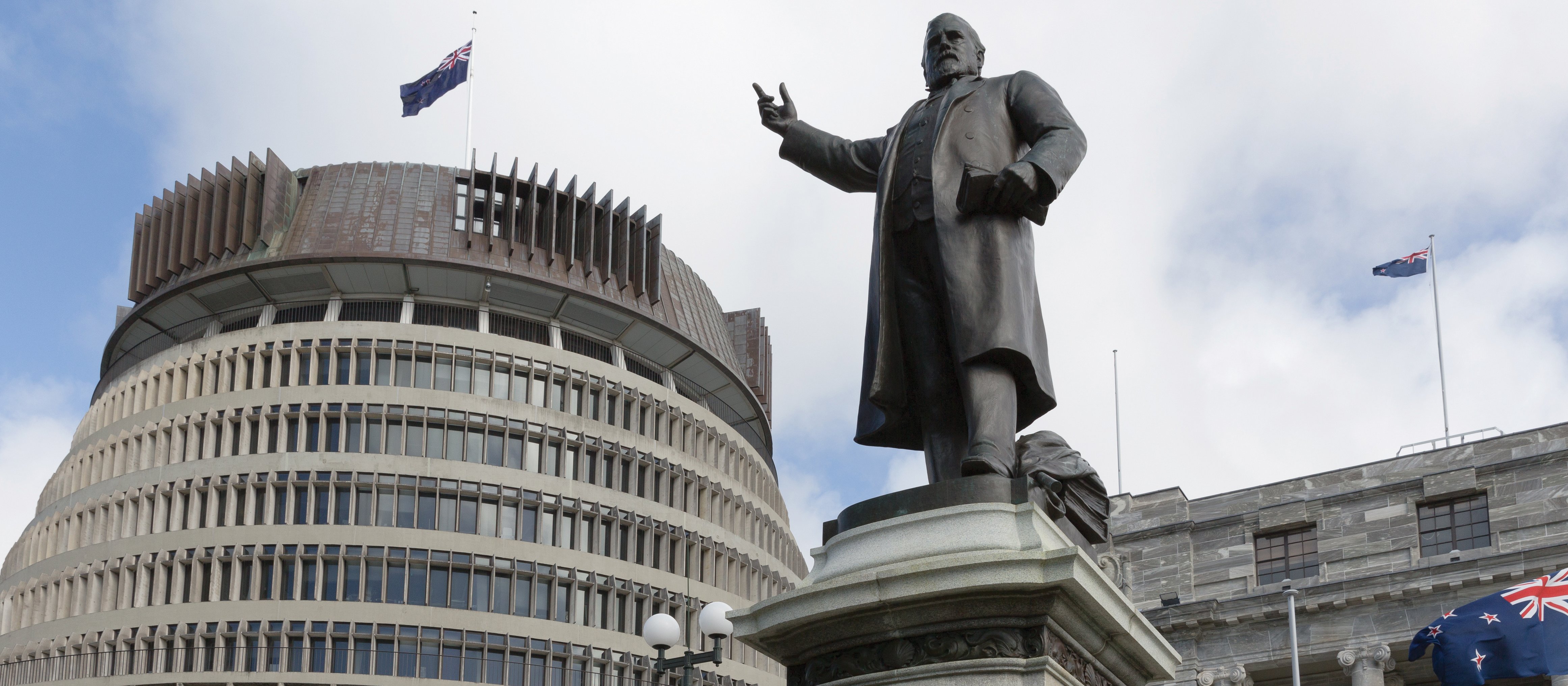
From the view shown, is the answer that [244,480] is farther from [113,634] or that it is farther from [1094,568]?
[1094,568]

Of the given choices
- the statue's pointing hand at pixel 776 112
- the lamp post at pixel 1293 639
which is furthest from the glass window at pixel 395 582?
the statue's pointing hand at pixel 776 112

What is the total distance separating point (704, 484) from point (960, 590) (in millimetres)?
77429

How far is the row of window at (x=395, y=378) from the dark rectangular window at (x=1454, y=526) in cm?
4124

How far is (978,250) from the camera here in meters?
6.49

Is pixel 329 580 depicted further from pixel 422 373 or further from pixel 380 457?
pixel 422 373

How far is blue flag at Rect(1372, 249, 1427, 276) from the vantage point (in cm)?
5212

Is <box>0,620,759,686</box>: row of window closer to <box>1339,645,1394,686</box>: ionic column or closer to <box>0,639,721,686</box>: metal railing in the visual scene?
<box>0,639,721,686</box>: metal railing

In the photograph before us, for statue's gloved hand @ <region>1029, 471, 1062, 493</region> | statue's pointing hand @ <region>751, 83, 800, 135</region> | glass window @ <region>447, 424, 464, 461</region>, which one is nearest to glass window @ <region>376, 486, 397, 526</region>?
glass window @ <region>447, 424, 464, 461</region>

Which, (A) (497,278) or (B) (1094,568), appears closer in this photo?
→ (B) (1094,568)

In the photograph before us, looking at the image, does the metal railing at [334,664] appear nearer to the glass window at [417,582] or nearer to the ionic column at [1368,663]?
the glass window at [417,582]

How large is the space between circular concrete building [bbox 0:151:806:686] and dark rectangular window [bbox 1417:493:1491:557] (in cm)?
3738

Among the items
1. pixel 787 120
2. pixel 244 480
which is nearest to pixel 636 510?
pixel 244 480

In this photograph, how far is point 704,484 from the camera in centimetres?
8262

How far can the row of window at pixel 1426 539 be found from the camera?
1839 inches
